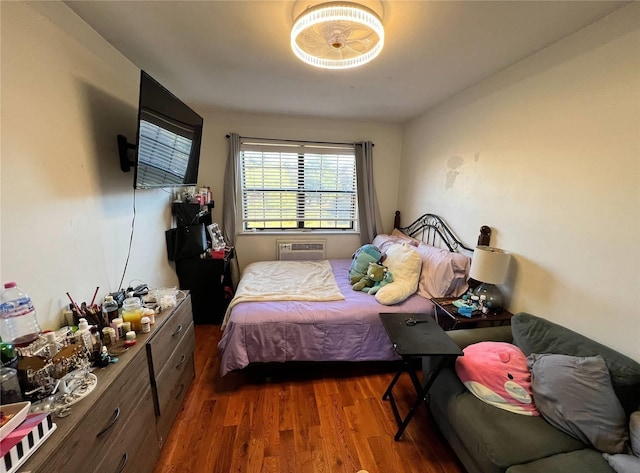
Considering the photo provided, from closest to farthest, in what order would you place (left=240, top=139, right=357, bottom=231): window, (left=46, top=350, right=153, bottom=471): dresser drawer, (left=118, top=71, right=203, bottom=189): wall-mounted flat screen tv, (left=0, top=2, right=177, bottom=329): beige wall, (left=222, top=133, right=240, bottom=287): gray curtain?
(left=46, top=350, right=153, bottom=471): dresser drawer < (left=0, top=2, right=177, bottom=329): beige wall < (left=118, top=71, right=203, bottom=189): wall-mounted flat screen tv < (left=222, top=133, right=240, bottom=287): gray curtain < (left=240, top=139, right=357, bottom=231): window

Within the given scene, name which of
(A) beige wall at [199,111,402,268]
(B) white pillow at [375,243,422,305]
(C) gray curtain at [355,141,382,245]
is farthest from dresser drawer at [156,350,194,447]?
(C) gray curtain at [355,141,382,245]

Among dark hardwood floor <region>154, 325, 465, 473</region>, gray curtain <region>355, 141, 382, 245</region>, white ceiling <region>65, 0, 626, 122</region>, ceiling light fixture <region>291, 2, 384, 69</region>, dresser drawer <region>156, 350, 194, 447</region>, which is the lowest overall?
dark hardwood floor <region>154, 325, 465, 473</region>

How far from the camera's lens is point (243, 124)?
11.0 ft

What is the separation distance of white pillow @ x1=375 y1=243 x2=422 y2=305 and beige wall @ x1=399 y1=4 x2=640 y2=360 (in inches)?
22.6

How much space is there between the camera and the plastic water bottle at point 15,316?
1.00 m

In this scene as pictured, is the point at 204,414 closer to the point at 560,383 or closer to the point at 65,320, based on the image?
the point at 65,320

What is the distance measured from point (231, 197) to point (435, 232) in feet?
8.43

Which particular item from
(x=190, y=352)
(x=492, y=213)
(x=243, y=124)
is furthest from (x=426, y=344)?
(x=243, y=124)

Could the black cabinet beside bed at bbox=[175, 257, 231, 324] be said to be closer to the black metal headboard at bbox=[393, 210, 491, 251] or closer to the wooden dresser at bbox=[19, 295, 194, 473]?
the wooden dresser at bbox=[19, 295, 194, 473]

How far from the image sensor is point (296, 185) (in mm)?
3689

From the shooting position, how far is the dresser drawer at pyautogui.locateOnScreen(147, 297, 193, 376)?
141 cm

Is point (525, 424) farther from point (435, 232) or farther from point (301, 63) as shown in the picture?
point (301, 63)

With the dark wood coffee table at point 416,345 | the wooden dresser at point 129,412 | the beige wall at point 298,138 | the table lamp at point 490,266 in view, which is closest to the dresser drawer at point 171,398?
the wooden dresser at point 129,412

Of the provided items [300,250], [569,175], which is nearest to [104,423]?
[569,175]
